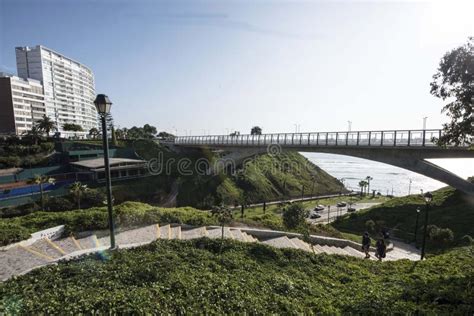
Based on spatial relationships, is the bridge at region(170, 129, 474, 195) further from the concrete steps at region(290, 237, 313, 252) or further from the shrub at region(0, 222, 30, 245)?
the shrub at region(0, 222, 30, 245)

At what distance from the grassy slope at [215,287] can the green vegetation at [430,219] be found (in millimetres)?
15441

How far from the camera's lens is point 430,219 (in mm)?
25531

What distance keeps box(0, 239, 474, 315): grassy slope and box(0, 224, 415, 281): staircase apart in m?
1.55

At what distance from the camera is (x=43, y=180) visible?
3120 centimetres

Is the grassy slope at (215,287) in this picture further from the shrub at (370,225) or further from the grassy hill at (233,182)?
the grassy hill at (233,182)

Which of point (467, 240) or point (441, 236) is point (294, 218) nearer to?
point (441, 236)

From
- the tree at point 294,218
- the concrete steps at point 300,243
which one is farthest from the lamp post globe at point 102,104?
the tree at point 294,218

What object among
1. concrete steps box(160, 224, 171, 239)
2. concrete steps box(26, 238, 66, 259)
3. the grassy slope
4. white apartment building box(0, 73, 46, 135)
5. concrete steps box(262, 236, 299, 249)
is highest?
white apartment building box(0, 73, 46, 135)

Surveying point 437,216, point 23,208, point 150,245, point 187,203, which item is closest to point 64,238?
point 150,245

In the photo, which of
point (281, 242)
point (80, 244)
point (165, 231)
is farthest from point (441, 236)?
point (80, 244)

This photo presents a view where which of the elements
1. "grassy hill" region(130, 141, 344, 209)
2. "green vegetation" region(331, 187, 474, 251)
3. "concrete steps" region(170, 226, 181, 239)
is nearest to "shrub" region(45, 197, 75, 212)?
"grassy hill" region(130, 141, 344, 209)

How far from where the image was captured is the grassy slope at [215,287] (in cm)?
420

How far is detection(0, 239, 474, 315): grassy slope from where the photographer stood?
4.20m

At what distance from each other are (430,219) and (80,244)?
3202cm
